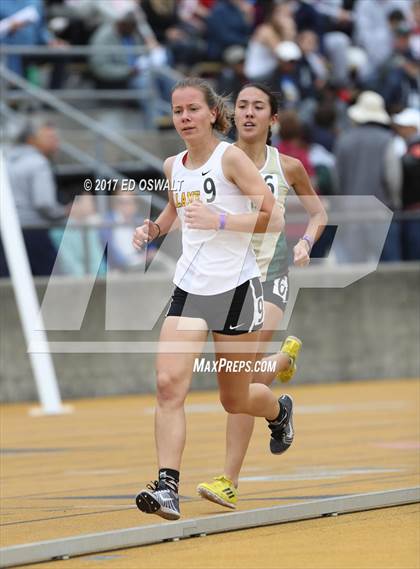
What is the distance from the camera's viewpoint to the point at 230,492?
890 cm

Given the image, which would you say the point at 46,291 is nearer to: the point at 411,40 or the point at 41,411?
the point at 41,411

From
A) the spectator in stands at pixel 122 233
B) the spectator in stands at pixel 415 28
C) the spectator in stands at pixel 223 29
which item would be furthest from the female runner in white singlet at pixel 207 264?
the spectator in stands at pixel 415 28

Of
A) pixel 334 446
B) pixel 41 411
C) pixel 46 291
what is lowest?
pixel 334 446

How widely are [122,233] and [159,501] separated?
9457 millimetres

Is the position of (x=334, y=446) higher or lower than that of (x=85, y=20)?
lower

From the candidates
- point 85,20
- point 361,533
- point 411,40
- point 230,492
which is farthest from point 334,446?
point 411,40

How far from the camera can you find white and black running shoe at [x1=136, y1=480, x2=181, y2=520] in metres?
8.01

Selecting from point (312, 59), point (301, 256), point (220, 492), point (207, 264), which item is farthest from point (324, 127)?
point (207, 264)

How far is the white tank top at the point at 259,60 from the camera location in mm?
22109

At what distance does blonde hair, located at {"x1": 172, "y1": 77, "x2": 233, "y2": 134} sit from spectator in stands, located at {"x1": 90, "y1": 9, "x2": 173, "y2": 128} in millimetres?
12931

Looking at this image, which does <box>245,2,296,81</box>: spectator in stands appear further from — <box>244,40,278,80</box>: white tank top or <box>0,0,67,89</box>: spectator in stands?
<box>0,0,67,89</box>: spectator in stands

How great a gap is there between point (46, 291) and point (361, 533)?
32.6ft

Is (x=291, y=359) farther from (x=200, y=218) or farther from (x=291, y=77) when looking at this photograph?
(x=291, y=77)

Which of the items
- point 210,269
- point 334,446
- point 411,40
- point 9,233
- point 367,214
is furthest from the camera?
point 411,40
